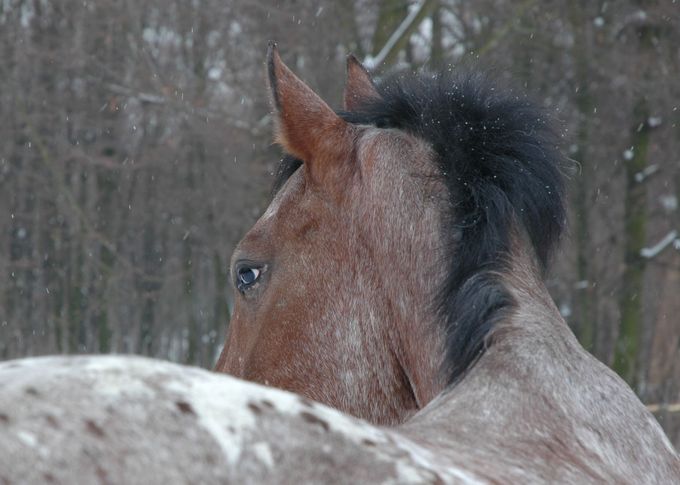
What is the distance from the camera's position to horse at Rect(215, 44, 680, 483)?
2389 mm

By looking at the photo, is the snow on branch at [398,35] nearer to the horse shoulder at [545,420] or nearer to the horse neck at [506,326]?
the horse neck at [506,326]

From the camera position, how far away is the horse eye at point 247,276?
3.21 metres

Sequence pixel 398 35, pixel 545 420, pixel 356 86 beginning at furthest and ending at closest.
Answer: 1. pixel 398 35
2. pixel 356 86
3. pixel 545 420

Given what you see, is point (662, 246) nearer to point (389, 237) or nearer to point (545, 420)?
point (389, 237)

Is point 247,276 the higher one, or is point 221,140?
point 221,140

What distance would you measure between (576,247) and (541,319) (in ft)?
31.8

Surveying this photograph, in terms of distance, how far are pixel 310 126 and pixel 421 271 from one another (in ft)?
1.96

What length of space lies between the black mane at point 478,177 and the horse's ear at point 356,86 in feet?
0.67

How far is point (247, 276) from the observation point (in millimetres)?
3236

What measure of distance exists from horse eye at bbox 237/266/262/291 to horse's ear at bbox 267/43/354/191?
34 centimetres

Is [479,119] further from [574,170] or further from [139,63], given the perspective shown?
[139,63]

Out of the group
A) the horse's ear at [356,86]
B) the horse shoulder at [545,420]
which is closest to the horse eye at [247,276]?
the horse's ear at [356,86]

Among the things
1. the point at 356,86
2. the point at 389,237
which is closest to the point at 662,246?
the point at 356,86

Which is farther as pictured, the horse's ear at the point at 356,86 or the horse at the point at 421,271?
the horse's ear at the point at 356,86
